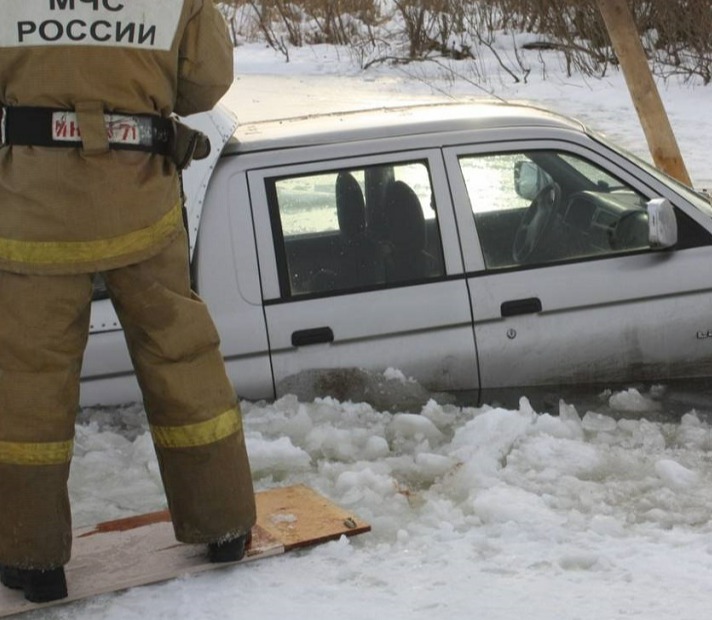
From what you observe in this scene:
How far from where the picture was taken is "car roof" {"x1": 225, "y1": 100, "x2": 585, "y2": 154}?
5.31 meters

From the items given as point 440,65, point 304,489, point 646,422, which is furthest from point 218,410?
point 440,65

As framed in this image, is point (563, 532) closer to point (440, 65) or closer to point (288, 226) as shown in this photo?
point (288, 226)

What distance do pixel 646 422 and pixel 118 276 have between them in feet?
7.96

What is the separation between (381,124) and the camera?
5402mm

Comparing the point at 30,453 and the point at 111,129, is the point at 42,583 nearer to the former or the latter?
the point at 30,453

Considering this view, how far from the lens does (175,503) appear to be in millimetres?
3867

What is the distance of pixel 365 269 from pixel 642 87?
4.08 metres

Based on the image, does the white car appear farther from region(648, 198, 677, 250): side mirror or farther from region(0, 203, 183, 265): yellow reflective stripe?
region(0, 203, 183, 265): yellow reflective stripe

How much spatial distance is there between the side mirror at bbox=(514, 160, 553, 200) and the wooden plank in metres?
1.71

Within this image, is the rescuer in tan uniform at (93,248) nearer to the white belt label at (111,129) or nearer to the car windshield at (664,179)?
the white belt label at (111,129)

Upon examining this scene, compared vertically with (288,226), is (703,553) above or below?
below

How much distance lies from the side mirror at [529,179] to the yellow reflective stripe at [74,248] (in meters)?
2.21

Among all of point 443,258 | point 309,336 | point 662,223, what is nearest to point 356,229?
point 443,258

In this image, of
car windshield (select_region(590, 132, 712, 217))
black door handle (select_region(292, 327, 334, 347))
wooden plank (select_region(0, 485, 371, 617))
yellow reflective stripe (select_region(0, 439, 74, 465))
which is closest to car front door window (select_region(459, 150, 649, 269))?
car windshield (select_region(590, 132, 712, 217))
